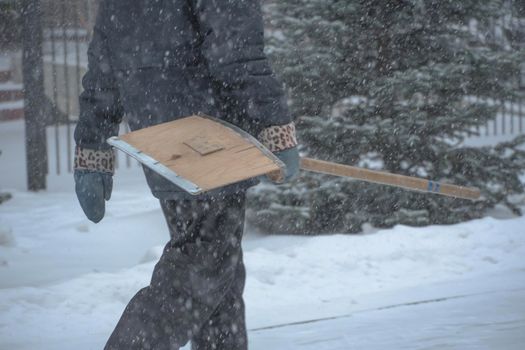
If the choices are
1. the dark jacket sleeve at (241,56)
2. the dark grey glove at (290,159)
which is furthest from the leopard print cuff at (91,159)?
the dark grey glove at (290,159)

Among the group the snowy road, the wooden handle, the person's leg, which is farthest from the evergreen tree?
the person's leg

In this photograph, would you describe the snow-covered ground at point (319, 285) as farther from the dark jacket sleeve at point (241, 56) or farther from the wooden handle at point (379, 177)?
the dark jacket sleeve at point (241, 56)

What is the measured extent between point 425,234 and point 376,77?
43.6 inches

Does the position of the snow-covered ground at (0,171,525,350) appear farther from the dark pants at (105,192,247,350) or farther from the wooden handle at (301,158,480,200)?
the dark pants at (105,192,247,350)

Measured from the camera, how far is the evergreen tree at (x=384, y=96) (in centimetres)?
528

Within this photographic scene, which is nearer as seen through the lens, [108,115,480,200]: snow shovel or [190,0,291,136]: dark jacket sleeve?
[108,115,480,200]: snow shovel

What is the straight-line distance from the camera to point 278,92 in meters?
2.59

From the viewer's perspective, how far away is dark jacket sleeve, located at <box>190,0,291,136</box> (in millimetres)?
2494

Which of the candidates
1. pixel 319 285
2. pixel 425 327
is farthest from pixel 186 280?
pixel 319 285

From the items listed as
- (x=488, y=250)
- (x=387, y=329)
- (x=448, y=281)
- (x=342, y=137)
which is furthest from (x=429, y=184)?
(x=342, y=137)

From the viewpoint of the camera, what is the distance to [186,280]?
2.62 meters

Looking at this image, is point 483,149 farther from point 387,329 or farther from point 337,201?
point 387,329

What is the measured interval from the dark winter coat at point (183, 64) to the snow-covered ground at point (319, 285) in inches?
50.6

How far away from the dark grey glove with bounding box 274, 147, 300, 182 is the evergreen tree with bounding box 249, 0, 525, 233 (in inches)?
99.9
